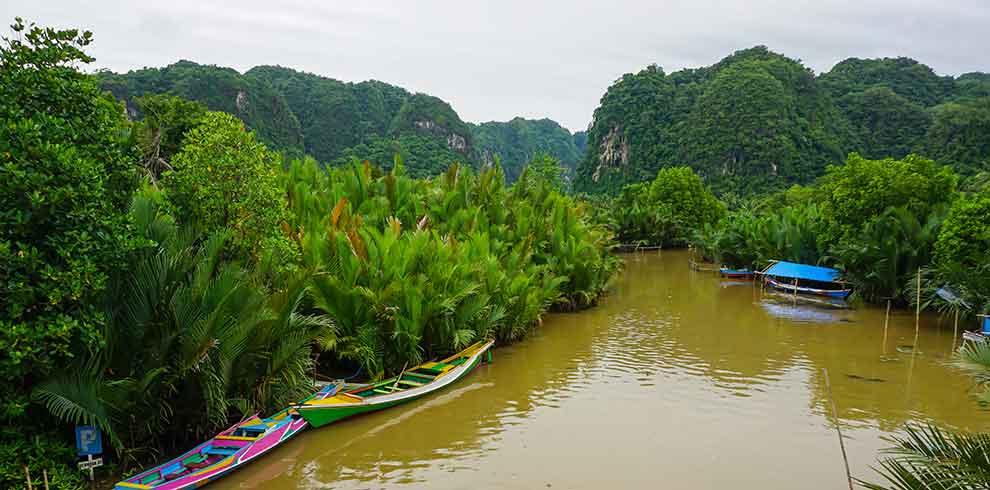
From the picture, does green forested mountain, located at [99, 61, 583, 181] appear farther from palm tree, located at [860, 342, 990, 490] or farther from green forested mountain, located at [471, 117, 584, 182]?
palm tree, located at [860, 342, 990, 490]

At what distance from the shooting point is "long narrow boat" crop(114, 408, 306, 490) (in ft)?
18.1

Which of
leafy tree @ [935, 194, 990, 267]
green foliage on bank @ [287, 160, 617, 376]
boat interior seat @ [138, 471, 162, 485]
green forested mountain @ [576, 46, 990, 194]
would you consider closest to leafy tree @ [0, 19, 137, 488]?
boat interior seat @ [138, 471, 162, 485]

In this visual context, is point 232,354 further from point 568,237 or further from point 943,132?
point 943,132

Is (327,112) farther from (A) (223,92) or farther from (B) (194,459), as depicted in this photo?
(B) (194,459)

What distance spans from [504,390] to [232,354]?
4.68 metres

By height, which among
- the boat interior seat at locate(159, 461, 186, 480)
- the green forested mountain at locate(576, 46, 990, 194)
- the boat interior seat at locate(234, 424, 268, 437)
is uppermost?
the green forested mountain at locate(576, 46, 990, 194)

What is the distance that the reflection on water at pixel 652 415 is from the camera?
6.74 metres

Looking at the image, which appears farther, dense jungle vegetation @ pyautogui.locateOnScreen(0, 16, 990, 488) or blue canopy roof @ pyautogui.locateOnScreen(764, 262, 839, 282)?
blue canopy roof @ pyautogui.locateOnScreen(764, 262, 839, 282)

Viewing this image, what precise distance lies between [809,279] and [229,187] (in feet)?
59.3

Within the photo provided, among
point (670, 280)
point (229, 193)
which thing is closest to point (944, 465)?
point (229, 193)

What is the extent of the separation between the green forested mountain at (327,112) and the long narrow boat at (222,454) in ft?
119

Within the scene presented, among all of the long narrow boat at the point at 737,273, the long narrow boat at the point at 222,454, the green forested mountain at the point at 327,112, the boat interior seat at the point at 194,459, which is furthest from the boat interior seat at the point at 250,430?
the green forested mountain at the point at 327,112

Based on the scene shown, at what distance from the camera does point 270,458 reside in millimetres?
Answer: 6969

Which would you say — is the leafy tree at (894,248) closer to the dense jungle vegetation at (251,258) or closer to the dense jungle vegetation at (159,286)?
the dense jungle vegetation at (251,258)
